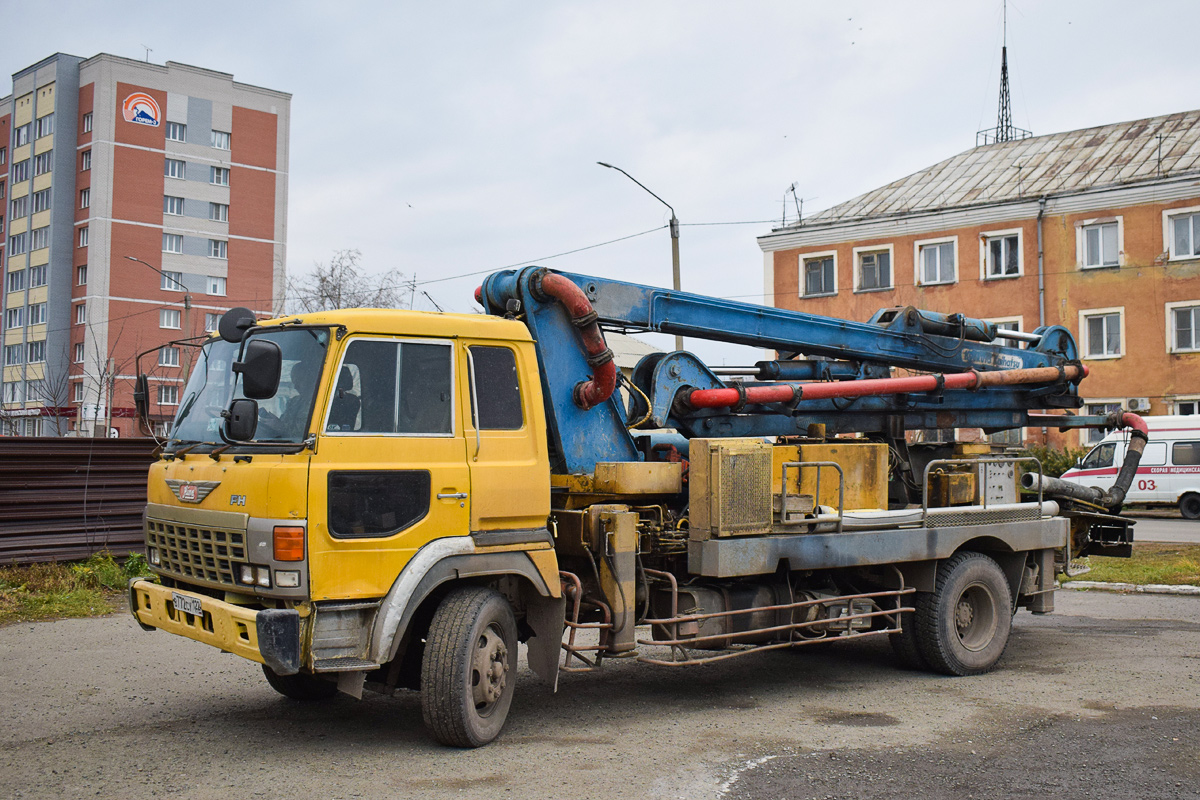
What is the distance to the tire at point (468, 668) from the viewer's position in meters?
6.20

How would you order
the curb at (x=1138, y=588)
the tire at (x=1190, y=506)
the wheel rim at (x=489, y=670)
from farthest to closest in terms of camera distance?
the tire at (x=1190, y=506) < the curb at (x=1138, y=588) < the wheel rim at (x=489, y=670)

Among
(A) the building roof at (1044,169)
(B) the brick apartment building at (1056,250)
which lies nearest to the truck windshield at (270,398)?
(B) the brick apartment building at (1056,250)

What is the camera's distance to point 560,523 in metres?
7.42

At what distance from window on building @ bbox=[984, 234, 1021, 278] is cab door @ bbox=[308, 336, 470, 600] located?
3124 centimetres

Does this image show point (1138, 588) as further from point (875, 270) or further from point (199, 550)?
point (875, 270)

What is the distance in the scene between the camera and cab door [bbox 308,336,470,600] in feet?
19.4

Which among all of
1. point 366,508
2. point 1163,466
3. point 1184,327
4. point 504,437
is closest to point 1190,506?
point 1163,466

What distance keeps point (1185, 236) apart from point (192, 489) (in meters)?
32.4

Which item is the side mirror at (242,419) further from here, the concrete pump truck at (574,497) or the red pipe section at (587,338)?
the red pipe section at (587,338)

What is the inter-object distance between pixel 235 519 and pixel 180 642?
4836 mm

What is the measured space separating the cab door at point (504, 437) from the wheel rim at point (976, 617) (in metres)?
4.22

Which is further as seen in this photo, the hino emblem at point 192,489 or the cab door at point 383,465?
the hino emblem at point 192,489

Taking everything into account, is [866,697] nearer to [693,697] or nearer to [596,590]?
[693,697]

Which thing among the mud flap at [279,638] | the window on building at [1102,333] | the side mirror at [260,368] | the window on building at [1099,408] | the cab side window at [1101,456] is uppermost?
the window on building at [1102,333]
